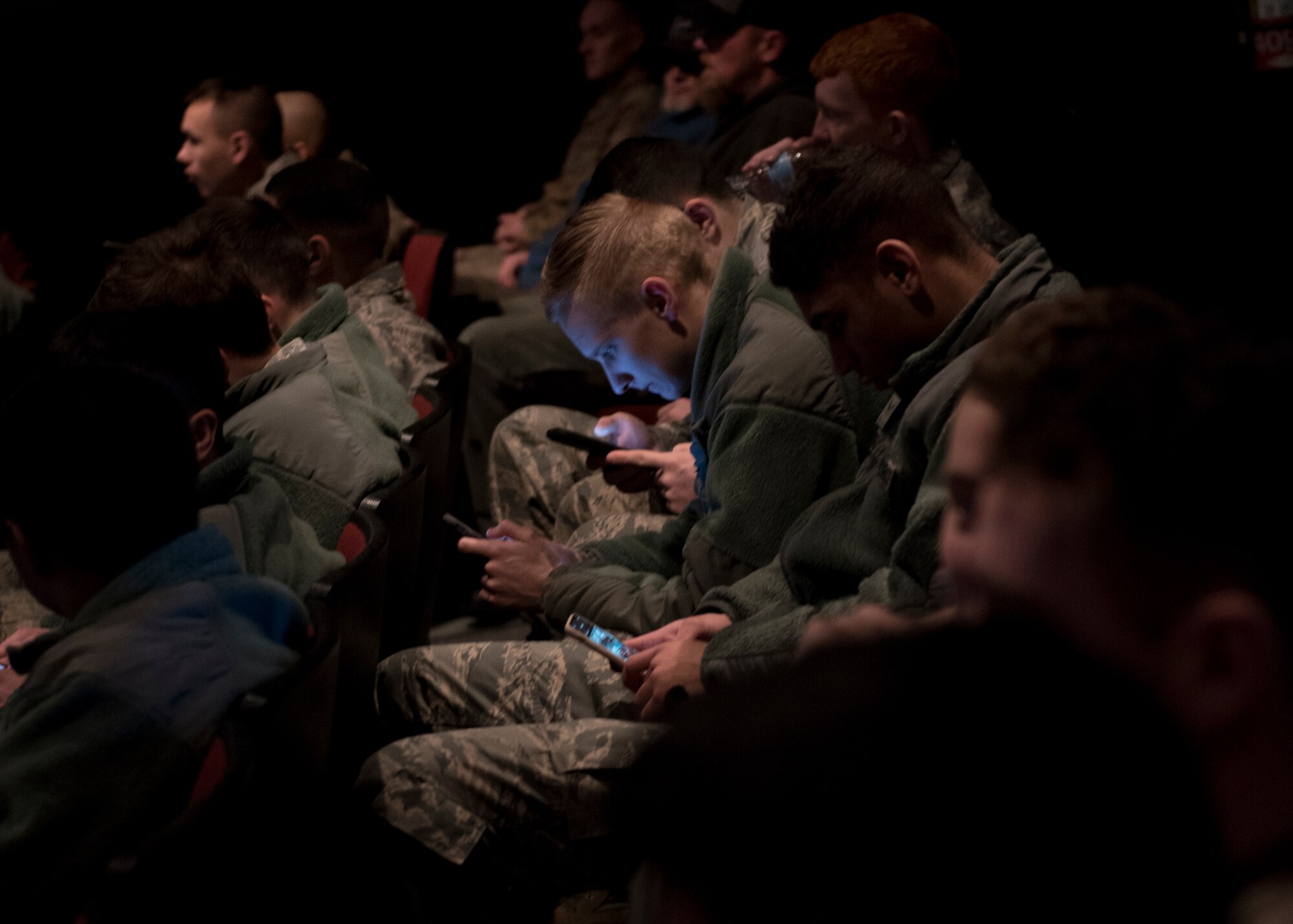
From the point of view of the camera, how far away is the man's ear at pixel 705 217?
270 centimetres

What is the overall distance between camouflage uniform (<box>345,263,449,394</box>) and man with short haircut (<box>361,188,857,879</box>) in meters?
0.88

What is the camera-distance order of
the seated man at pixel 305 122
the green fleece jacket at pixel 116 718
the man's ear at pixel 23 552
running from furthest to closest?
the seated man at pixel 305 122
the man's ear at pixel 23 552
the green fleece jacket at pixel 116 718

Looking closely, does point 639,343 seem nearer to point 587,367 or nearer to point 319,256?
point 319,256

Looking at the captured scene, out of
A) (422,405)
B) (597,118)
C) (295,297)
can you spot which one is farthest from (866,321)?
(597,118)

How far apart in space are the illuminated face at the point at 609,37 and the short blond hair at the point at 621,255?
285 cm

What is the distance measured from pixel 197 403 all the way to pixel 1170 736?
146 centimetres

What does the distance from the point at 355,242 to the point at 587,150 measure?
1.66 meters

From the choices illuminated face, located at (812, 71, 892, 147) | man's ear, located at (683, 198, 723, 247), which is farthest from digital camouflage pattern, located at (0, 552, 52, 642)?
illuminated face, located at (812, 71, 892, 147)

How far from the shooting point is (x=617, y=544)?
2293mm

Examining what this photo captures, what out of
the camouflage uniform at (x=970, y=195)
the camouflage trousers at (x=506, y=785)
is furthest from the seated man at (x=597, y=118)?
the camouflage trousers at (x=506, y=785)

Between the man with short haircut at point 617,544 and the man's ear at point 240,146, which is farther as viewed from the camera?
the man's ear at point 240,146

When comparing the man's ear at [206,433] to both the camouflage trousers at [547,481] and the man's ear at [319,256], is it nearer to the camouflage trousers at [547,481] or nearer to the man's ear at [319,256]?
the camouflage trousers at [547,481]

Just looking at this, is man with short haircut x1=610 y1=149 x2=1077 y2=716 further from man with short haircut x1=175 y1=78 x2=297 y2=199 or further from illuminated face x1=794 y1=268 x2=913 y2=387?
man with short haircut x1=175 y1=78 x2=297 y2=199

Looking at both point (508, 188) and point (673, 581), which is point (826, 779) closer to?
point (673, 581)
